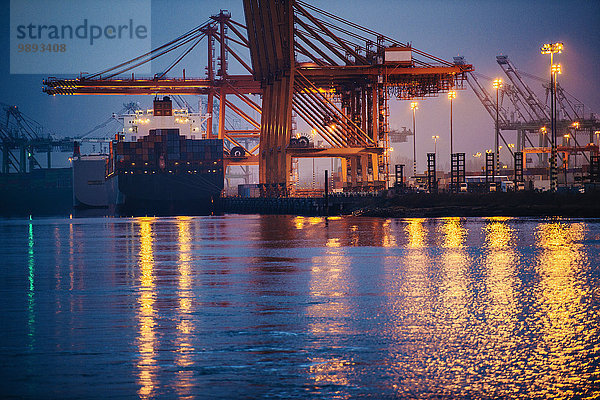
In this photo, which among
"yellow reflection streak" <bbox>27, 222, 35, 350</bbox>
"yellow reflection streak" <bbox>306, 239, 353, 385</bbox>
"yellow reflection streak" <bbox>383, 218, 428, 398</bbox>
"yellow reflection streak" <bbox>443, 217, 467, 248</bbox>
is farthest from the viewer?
"yellow reflection streak" <bbox>443, 217, 467, 248</bbox>

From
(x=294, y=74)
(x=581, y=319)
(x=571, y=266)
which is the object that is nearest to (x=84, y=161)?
(x=294, y=74)

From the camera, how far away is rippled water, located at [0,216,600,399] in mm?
9227

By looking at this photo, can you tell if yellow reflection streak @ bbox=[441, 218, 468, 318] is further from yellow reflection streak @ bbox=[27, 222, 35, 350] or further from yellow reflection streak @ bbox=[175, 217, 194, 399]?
yellow reflection streak @ bbox=[27, 222, 35, 350]

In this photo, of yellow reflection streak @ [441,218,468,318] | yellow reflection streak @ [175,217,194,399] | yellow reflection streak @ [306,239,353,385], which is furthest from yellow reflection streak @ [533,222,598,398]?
yellow reflection streak @ [175,217,194,399]

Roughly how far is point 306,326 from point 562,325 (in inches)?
165

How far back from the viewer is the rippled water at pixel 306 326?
9.23 m

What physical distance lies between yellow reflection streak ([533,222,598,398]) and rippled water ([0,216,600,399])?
3 centimetres

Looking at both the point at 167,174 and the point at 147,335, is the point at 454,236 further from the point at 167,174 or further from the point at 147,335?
the point at 167,174

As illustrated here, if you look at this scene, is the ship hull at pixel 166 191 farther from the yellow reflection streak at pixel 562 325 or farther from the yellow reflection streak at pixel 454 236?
the yellow reflection streak at pixel 562 325

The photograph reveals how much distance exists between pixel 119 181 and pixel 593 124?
Result: 93.2m

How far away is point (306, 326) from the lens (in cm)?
1291

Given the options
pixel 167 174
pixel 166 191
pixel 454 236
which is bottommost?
pixel 454 236

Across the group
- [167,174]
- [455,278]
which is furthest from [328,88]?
[455,278]

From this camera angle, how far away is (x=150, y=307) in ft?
50.1
